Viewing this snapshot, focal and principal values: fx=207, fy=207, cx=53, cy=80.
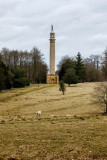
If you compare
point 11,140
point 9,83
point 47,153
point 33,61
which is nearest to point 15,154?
point 47,153

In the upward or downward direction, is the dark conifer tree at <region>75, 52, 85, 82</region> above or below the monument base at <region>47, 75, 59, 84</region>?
above

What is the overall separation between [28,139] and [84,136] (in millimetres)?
2572

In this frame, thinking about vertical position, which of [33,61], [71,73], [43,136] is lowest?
[43,136]

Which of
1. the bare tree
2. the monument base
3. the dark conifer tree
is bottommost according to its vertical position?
the bare tree

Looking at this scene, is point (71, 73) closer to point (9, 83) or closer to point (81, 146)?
point (9, 83)

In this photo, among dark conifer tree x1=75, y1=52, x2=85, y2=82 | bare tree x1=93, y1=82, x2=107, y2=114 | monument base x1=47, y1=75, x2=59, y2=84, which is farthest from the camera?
dark conifer tree x1=75, y1=52, x2=85, y2=82

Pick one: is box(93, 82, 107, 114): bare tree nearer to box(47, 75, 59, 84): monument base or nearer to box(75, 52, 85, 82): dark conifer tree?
box(47, 75, 59, 84): monument base

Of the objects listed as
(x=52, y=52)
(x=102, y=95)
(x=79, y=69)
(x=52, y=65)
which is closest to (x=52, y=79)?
(x=52, y=65)

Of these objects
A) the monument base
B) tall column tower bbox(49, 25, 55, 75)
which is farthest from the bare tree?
tall column tower bbox(49, 25, 55, 75)

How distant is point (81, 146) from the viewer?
7.93m

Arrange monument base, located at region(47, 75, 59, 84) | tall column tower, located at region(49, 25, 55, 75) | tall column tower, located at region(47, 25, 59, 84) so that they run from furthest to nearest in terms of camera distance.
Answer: tall column tower, located at region(49, 25, 55, 75)
tall column tower, located at region(47, 25, 59, 84)
monument base, located at region(47, 75, 59, 84)

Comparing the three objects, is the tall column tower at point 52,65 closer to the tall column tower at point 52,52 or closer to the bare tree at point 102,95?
the tall column tower at point 52,52

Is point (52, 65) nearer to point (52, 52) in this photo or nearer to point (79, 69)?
point (52, 52)

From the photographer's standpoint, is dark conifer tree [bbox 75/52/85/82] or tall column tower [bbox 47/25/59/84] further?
dark conifer tree [bbox 75/52/85/82]
